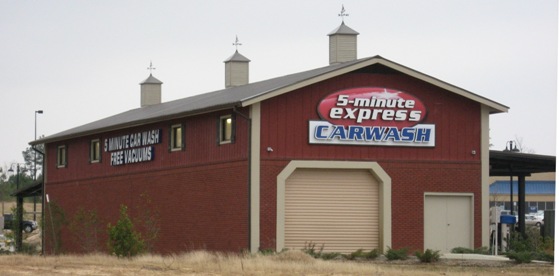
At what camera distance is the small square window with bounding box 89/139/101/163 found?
53781 millimetres

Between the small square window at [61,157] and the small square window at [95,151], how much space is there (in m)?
3.94

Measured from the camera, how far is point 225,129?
43219 millimetres

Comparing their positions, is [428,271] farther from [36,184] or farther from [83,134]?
[36,184]

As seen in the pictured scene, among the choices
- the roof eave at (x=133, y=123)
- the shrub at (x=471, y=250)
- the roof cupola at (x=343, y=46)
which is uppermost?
the roof cupola at (x=343, y=46)

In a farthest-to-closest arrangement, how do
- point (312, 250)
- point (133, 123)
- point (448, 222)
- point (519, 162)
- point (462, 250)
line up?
point (133, 123) < point (519, 162) < point (448, 222) < point (462, 250) < point (312, 250)

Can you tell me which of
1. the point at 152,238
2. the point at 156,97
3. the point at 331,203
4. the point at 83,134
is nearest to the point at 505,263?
the point at 331,203

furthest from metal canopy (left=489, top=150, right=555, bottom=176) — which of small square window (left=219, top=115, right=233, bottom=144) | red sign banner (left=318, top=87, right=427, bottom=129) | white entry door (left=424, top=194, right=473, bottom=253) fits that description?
small square window (left=219, top=115, right=233, bottom=144)

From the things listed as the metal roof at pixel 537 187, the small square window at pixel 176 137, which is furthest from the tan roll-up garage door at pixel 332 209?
the metal roof at pixel 537 187

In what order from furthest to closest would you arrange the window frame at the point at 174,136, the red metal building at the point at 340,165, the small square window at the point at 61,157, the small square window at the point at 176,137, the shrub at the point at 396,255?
1. the small square window at the point at 61,157
2. the small square window at the point at 176,137
3. the window frame at the point at 174,136
4. the red metal building at the point at 340,165
5. the shrub at the point at 396,255

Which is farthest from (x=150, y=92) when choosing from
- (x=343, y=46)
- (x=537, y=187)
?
(x=537, y=187)

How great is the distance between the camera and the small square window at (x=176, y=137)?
152 feet

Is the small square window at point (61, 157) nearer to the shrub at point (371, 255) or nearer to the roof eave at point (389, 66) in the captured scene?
the roof eave at point (389, 66)

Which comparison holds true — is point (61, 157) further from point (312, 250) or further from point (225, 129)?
point (312, 250)

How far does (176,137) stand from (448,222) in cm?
1106
